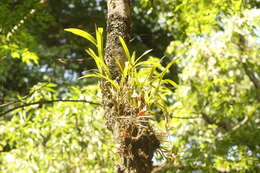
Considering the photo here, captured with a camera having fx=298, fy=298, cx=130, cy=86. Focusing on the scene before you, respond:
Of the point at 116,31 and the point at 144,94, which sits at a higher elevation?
the point at 116,31

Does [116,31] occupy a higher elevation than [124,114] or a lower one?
higher

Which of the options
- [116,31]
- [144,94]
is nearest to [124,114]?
[144,94]

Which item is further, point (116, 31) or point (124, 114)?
point (116, 31)

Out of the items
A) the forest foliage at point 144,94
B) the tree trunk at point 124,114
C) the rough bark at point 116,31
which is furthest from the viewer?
the forest foliage at point 144,94

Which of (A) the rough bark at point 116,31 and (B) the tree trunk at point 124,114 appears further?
(A) the rough bark at point 116,31

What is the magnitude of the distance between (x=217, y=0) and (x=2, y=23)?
70.3 inches

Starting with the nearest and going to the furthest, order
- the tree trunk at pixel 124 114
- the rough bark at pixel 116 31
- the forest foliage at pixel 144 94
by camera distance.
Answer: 1. the tree trunk at pixel 124 114
2. the rough bark at pixel 116 31
3. the forest foliage at pixel 144 94

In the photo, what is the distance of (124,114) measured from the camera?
4.27ft

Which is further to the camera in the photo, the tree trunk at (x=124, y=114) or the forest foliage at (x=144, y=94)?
the forest foliage at (x=144, y=94)

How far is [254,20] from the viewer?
315cm

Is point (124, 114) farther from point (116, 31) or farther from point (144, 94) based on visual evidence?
point (116, 31)

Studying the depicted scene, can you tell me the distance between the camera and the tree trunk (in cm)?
121

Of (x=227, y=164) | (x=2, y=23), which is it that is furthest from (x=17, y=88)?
(x=227, y=164)

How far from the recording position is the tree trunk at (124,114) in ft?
3.96
